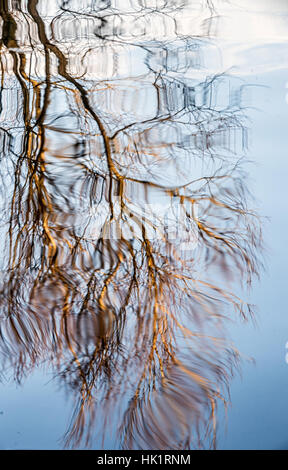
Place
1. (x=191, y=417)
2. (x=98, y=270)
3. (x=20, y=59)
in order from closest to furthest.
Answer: (x=191, y=417) → (x=98, y=270) → (x=20, y=59)

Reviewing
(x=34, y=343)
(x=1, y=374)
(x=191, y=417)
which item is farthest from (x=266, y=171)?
(x=1, y=374)

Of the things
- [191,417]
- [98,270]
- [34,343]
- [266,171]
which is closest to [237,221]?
[266,171]

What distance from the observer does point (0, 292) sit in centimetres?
108

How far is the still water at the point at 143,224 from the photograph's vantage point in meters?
1.01

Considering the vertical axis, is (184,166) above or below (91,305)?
above

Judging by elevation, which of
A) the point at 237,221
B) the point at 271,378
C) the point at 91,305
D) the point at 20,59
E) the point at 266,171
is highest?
the point at 20,59

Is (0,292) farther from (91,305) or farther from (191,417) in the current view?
(191,417)

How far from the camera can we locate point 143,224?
1.12m

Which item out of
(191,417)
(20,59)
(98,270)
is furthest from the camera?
(20,59)

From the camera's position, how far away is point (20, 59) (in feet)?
4.00

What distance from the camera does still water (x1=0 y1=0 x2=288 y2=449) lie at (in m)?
1.01

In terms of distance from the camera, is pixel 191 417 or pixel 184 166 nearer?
pixel 191 417

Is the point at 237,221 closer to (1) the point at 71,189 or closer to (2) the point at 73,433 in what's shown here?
(1) the point at 71,189

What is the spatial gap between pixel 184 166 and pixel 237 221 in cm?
22
